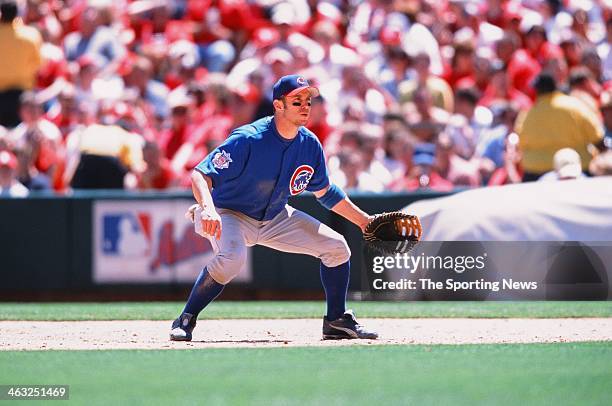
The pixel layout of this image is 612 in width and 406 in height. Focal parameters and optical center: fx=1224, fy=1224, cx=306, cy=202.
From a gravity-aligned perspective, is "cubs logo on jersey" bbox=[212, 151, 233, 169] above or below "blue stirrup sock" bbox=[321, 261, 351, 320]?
above

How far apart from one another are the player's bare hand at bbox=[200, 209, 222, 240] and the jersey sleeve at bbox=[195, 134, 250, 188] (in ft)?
1.49

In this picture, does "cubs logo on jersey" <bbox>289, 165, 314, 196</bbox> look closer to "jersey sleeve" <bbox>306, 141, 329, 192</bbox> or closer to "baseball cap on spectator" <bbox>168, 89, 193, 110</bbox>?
"jersey sleeve" <bbox>306, 141, 329, 192</bbox>

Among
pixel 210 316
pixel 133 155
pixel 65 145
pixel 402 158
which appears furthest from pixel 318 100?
pixel 210 316

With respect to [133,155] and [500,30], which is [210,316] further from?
[500,30]

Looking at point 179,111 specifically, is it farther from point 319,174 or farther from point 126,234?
point 319,174

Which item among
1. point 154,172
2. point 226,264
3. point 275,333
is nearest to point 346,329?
point 275,333

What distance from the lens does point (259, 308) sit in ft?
37.0

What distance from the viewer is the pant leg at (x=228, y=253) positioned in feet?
25.2

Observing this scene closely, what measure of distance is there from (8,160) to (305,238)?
646 cm

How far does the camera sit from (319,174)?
8.14 metres

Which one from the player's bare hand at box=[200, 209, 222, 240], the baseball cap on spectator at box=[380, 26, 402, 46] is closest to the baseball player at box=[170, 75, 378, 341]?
the player's bare hand at box=[200, 209, 222, 240]

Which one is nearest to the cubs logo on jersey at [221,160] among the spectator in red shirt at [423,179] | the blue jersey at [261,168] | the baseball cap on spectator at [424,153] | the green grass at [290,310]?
the blue jersey at [261,168]

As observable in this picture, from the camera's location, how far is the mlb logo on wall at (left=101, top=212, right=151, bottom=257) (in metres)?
12.5

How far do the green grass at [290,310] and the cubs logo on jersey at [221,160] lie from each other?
9.36ft
